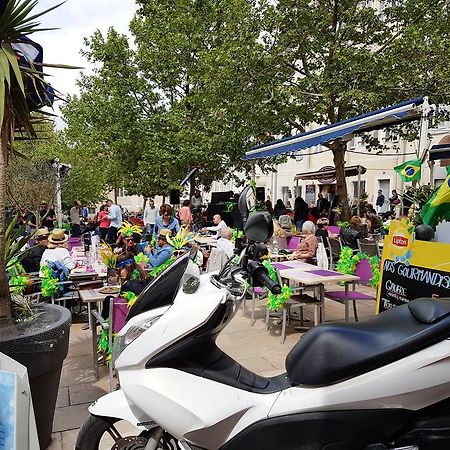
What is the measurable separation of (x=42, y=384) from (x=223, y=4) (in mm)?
13742

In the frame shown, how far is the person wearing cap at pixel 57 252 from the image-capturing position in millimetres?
5500

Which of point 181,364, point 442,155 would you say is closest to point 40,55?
point 181,364

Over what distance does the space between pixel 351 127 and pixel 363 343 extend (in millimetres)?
5323

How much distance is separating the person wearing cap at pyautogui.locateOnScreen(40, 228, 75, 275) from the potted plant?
2381 mm

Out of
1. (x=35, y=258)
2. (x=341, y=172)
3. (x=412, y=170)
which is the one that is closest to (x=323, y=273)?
(x=412, y=170)

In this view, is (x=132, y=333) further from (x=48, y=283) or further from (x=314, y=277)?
(x=48, y=283)

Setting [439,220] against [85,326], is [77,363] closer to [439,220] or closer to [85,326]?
[85,326]

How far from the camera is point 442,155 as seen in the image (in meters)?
7.75

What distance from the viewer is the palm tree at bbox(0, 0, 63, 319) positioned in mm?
2581

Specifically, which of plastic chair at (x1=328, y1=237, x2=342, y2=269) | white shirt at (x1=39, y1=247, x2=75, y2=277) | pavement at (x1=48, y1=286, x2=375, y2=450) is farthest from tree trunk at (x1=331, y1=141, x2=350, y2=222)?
white shirt at (x1=39, y1=247, x2=75, y2=277)

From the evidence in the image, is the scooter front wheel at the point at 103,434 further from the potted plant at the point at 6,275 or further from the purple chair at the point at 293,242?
the purple chair at the point at 293,242

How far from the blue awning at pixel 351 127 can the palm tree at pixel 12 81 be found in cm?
416

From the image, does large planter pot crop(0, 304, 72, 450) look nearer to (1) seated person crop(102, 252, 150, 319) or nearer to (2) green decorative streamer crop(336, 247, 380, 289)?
(1) seated person crop(102, 252, 150, 319)

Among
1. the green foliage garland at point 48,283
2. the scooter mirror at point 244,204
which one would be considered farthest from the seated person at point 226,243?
the scooter mirror at point 244,204
